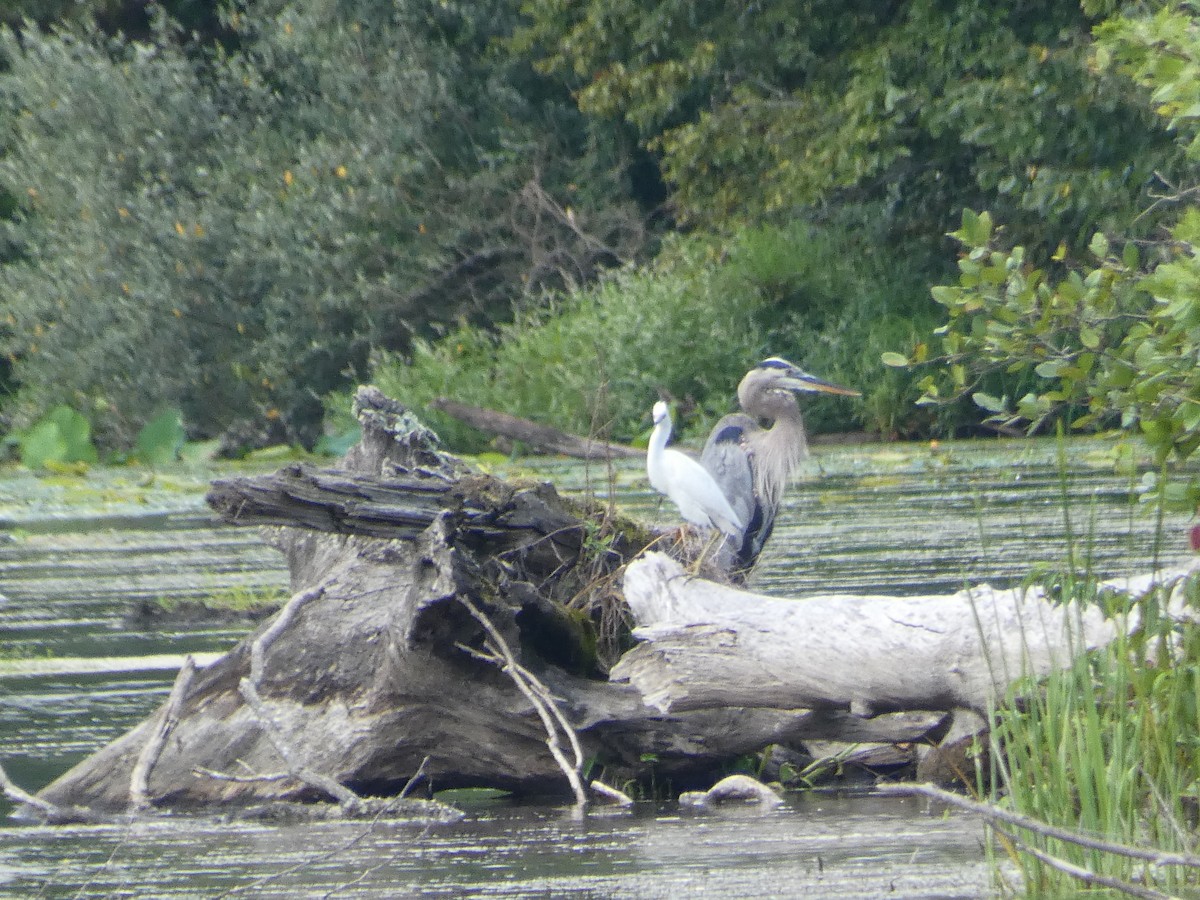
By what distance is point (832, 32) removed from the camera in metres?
18.3

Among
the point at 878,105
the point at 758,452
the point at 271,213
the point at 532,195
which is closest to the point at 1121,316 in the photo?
the point at 758,452

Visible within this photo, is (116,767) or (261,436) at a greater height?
(261,436)

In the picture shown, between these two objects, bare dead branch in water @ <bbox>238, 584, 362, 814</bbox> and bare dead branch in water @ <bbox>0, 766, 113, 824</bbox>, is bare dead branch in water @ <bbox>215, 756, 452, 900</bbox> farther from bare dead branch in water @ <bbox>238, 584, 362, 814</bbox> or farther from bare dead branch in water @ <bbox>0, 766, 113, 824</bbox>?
bare dead branch in water @ <bbox>0, 766, 113, 824</bbox>

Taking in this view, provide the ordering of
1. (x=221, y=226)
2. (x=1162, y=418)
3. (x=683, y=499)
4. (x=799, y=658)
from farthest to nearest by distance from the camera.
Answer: (x=221, y=226), (x=683, y=499), (x=799, y=658), (x=1162, y=418)

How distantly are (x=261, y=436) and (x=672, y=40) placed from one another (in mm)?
6482

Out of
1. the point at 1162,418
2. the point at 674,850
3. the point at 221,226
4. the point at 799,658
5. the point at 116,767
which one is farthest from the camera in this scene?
the point at 221,226

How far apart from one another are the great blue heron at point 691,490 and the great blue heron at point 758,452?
0.76 ft

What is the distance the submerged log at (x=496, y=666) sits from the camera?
4.33 meters

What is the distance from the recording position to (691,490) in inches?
234

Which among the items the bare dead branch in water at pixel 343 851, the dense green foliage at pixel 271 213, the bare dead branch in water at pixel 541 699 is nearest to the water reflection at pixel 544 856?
the bare dead branch in water at pixel 343 851

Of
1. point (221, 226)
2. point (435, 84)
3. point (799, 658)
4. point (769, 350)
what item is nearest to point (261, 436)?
point (221, 226)

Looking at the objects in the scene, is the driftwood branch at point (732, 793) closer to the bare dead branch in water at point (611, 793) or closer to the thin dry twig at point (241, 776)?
the bare dead branch in water at point (611, 793)

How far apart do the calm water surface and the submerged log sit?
0.65 ft

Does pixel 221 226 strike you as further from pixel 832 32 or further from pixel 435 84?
pixel 832 32
